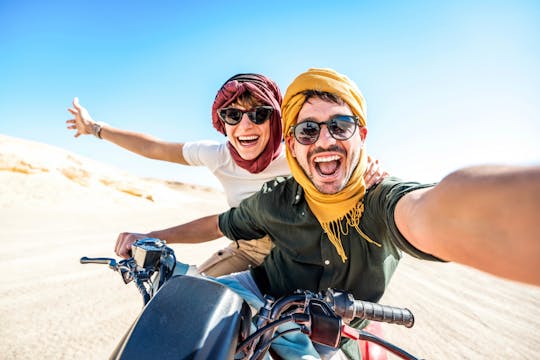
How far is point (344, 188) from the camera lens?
5.42 feet

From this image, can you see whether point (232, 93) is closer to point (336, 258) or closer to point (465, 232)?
point (336, 258)

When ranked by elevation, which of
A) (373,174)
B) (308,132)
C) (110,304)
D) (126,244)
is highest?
(308,132)

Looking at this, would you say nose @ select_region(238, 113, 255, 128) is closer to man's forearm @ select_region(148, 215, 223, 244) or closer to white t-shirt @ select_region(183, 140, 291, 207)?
white t-shirt @ select_region(183, 140, 291, 207)

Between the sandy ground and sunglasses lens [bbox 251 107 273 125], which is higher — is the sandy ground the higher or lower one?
the lower one

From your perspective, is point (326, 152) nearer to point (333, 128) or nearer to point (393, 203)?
point (333, 128)

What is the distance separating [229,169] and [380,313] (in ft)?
7.30

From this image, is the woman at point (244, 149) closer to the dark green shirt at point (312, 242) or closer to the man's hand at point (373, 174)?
the dark green shirt at point (312, 242)

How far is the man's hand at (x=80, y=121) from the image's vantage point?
3.98m

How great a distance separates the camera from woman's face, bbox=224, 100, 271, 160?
2.59 metres

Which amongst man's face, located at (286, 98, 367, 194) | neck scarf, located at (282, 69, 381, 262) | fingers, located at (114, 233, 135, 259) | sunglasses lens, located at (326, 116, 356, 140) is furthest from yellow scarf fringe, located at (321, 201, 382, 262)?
fingers, located at (114, 233, 135, 259)

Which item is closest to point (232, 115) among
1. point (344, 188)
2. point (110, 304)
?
point (344, 188)

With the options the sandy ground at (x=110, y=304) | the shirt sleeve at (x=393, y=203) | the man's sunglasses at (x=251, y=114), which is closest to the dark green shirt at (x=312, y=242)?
the shirt sleeve at (x=393, y=203)

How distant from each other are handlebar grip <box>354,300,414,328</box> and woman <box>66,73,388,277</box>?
66.0 inches

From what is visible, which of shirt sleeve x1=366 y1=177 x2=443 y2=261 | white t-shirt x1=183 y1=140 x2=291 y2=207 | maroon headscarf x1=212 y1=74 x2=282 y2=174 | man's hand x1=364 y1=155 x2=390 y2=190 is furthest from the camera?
white t-shirt x1=183 y1=140 x2=291 y2=207
